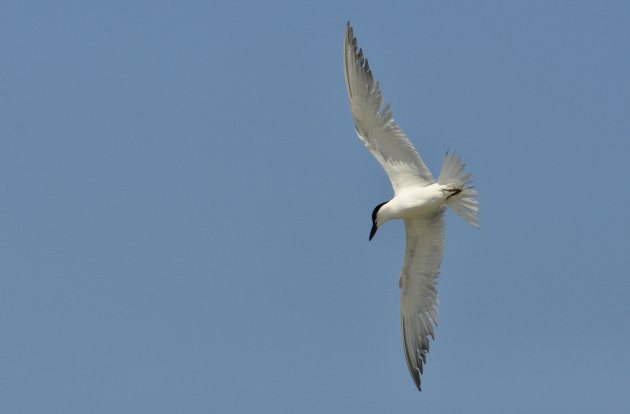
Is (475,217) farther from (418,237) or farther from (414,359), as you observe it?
(414,359)

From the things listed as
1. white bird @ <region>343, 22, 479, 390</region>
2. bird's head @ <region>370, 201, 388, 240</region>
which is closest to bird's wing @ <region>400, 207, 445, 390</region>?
white bird @ <region>343, 22, 479, 390</region>

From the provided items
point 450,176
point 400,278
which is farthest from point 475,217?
point 400,278

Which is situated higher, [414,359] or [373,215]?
[373,215]

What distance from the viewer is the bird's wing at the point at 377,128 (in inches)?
623

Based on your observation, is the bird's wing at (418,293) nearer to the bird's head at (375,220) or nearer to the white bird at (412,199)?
the white bird at (412,199)

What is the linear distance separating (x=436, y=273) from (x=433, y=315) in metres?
0.57

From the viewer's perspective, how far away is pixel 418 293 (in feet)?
56.6

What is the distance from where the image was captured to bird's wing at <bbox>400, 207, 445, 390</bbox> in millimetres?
16922

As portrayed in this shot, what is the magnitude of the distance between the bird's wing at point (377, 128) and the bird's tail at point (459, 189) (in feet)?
1.27

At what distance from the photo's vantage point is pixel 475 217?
1606 cm

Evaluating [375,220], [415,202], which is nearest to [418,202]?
[415,202]

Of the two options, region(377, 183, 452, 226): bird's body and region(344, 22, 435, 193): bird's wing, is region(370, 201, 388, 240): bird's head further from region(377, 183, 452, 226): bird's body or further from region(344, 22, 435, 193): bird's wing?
region(344, 22, 435, 193): bird's wing

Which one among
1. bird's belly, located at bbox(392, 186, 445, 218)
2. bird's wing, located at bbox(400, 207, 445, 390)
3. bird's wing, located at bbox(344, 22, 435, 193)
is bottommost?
bird's wing, located at bbox(400, 207, 445, 390)

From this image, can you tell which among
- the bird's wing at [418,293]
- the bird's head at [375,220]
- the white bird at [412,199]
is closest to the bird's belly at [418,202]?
the white bird at [412,199]
